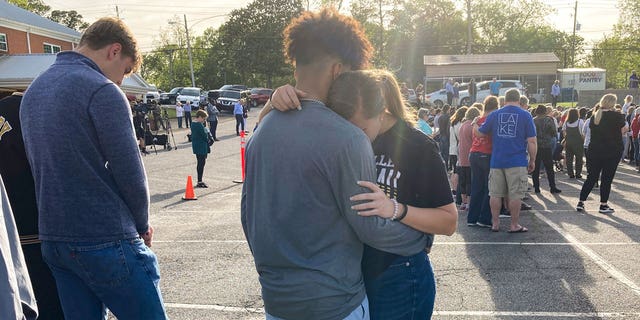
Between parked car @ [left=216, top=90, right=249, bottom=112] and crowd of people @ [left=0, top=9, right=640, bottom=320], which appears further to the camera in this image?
parked car @ [left=216, top=90, right=249, bottom=112]

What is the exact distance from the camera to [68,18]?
78.0 meters

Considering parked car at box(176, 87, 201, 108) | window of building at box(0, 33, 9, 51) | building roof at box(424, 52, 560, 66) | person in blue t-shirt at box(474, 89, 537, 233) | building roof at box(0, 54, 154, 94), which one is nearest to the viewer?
person in blue t-shirt at box(474, 89, 537, 233)

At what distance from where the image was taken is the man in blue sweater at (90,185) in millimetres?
2113

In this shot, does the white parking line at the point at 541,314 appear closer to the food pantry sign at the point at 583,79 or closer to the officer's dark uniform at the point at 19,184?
the officer's dark uniform at the point at 19,184

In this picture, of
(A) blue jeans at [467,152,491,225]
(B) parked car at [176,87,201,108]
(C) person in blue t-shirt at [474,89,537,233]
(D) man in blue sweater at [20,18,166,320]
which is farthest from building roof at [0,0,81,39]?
(D) man in blue sweater at [20,18,166,320]

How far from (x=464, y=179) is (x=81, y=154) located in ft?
25.1

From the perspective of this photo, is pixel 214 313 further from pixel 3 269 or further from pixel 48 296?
pixel 3 269

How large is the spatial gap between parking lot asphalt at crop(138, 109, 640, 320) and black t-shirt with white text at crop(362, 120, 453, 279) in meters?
2.46

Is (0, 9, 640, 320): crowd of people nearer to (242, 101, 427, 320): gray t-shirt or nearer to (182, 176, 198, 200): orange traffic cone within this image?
(242, 101, 427, 320): gray t-shirt

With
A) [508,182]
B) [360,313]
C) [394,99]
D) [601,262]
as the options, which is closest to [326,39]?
[394,99]

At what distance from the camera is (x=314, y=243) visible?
171cm

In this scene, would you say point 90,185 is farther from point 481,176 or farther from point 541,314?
point 481,176

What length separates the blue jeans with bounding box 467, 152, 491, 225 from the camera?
729 cm

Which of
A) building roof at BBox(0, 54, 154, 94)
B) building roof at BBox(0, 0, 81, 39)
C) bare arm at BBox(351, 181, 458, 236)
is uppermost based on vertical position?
building roof at BBox(0, 0, 81, 39)
